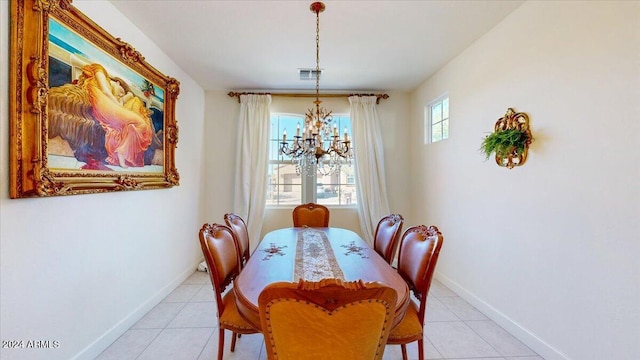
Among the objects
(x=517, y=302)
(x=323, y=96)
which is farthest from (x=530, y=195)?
(x=323, y=96)

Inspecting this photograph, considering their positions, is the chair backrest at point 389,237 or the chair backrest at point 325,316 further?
the chair backrest at point 389,237

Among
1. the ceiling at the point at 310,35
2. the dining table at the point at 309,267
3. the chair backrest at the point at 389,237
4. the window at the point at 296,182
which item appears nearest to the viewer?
the dining table at the point at 309,267

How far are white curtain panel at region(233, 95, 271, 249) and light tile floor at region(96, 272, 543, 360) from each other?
1377 millimetres

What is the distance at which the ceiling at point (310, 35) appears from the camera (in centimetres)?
214

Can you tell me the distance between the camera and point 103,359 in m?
1.91

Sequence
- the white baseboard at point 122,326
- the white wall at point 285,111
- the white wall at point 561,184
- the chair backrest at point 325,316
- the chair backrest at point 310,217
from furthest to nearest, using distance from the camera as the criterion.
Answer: the white wall at point 285,111 < the chair backrest at point 310,217 < the white baseboard at point 122,326 < the white wall at point 561,184 < the chair backrest at point 325,316

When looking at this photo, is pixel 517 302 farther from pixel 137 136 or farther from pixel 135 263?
pixel 137 136

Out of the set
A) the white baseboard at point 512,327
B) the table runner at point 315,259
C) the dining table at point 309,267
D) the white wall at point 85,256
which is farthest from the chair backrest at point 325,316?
the white baseboard at point 512,327

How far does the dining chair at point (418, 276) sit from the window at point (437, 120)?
197 centimetres

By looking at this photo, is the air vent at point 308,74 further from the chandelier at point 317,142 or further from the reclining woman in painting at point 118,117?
the reclining woman in painting at point 118,117

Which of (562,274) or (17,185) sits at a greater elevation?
(17,185)

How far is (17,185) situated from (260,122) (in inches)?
111

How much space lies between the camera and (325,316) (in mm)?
872

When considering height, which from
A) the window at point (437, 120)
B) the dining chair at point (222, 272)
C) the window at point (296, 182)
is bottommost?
the dining chair at point (222, 272)
